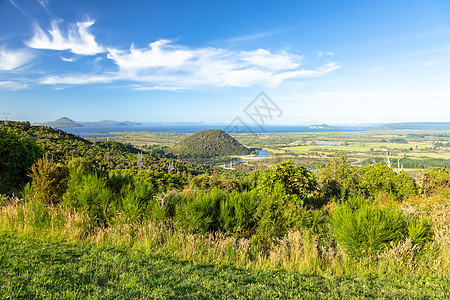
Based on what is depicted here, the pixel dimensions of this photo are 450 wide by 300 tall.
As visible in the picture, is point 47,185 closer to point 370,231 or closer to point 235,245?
point 235,245

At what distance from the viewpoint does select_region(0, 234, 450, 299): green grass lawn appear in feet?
8.39

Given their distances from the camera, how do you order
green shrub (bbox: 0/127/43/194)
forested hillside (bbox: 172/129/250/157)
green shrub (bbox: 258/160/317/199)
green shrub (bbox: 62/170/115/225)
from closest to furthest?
1. green shrub (bbox: 62/170/115/225)
2. green shrub (bbox: 258/160/317/199)
3. green shrub (bbox: 0/127/43/194)
4. forested hillside (bbox: 172/129/250/157)

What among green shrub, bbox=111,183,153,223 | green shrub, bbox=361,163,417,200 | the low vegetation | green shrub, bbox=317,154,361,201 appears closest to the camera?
the low vegetation

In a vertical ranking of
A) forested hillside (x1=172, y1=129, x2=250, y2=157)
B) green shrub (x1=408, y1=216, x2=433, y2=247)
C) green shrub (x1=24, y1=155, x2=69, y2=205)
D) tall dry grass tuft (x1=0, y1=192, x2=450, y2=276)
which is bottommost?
forested hillside (x1=172, y1=129, x2=250, y2=157)

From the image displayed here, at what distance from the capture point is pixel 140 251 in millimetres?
3996

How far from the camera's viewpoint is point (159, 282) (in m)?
2.85

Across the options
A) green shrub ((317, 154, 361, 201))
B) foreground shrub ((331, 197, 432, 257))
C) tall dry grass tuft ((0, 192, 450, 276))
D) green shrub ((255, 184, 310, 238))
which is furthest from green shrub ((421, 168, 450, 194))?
green shrub ((255, 184, 310, 238))

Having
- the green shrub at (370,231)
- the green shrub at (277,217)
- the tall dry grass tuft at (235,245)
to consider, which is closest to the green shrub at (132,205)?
the tall dry grass tuft at (235,245)

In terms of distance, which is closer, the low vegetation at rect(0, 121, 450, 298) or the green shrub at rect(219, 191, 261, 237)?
the low vegetation at rect(0, 121, 450, 298)

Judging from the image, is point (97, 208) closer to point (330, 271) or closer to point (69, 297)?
point (69, 297)

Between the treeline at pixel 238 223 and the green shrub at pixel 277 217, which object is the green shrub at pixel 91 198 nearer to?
the treeline at pixel 238 223

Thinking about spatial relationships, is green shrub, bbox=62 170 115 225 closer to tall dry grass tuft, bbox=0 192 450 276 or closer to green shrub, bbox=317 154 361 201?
tall dry grass tuft, bbox=0 192 450 276

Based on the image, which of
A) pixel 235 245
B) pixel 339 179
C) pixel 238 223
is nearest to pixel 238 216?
pixel 238 223

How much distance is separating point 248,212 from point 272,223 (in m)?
0.51
